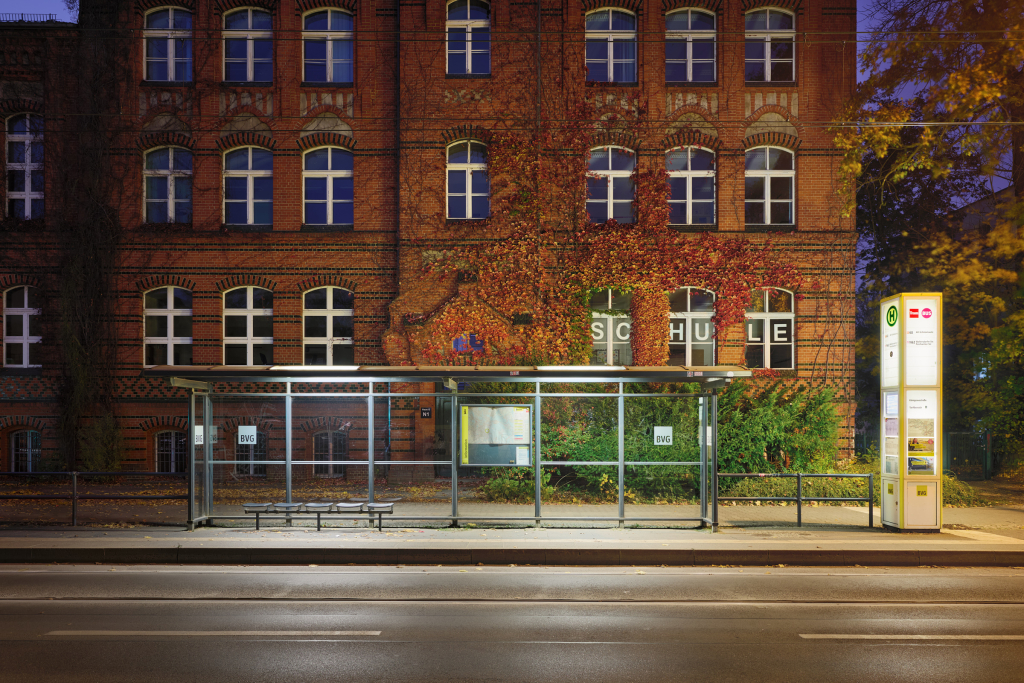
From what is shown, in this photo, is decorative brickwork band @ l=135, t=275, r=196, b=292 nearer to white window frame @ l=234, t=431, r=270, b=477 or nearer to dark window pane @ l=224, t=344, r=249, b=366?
dark window pane @ l=224, t=344, r=249, b=366

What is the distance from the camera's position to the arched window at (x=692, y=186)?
71.5ft

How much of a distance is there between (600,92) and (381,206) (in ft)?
22.6

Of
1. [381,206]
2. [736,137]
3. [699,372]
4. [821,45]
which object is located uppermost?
[821,45]

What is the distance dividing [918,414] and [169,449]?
1866 centimetres

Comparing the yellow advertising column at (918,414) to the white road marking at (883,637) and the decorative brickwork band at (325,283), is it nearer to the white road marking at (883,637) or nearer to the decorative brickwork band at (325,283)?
the white road marking at (883,637)

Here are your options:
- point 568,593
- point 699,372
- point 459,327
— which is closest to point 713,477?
point 699,372

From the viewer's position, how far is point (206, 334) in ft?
70.9

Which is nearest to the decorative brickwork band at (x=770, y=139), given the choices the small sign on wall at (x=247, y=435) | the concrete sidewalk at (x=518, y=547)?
the concrete sidewalk at (x=518, y=547)

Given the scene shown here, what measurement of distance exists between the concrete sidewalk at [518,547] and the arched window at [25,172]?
496 inches

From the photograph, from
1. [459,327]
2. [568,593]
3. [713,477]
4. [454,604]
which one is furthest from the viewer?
[459,327]

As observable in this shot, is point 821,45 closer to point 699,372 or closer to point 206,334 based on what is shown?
point 699,372

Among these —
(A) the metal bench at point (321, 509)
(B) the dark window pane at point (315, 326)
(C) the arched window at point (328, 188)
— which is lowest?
(A) the metal bench at point (321, 509)

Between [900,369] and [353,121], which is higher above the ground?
[353,121]

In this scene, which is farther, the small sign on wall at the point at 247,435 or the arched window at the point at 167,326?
the arched window at the point at 167,326
